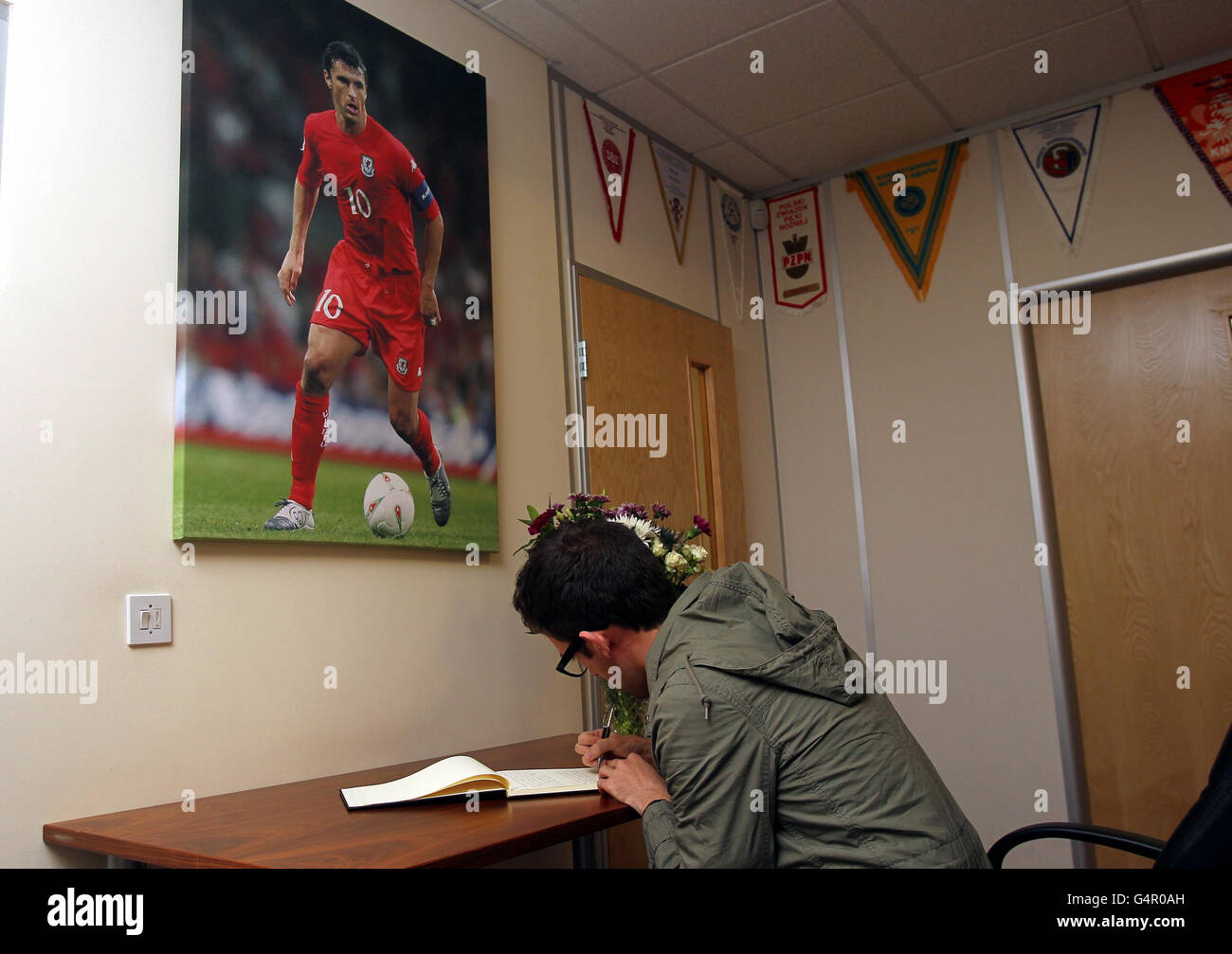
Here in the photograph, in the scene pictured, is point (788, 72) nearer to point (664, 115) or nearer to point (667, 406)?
point (664, 115)

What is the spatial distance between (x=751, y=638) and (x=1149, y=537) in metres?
2.20

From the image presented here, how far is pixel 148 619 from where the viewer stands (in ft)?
→ 5.53

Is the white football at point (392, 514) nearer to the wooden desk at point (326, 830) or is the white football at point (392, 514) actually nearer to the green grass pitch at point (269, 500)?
the green grass pitch at point (269, 500)

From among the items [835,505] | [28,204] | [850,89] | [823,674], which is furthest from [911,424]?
[28,204]

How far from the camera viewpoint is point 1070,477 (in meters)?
3.14

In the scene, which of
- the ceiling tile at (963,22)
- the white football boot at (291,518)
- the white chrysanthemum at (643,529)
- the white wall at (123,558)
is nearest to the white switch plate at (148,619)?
the white wall at (123,558)

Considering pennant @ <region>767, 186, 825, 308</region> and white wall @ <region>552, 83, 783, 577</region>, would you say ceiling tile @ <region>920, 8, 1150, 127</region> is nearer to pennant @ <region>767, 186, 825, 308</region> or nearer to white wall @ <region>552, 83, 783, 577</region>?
pennant @ <region>767, 186, 825, 308</region>

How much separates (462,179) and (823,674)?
167 centimetres

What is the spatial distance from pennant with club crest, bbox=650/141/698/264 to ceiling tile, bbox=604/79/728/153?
58 mm

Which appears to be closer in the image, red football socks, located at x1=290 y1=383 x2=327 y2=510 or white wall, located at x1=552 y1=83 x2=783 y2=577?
red football socks, located at x1=290 y1=383 x2=327 y2=510

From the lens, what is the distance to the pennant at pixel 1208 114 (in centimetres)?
295

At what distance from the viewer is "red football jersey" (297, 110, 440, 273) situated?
82.0 inches

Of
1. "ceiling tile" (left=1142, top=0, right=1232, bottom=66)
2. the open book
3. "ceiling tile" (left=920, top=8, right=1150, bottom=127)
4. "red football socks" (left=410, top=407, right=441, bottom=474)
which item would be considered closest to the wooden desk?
the open book
